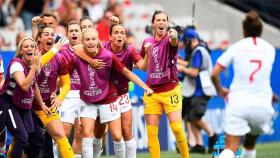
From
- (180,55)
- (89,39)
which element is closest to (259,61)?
(89,39)

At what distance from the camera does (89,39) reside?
46.6 ft

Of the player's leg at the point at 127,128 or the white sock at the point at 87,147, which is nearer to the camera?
the white sock at the point at 87,147

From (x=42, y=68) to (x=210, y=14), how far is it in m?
12.0

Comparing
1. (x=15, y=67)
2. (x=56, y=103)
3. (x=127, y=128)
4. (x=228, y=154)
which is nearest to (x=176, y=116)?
(x=127, y=128)

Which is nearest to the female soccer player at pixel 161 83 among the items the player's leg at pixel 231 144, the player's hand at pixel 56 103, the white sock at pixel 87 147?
the white sock at pixel 87 147

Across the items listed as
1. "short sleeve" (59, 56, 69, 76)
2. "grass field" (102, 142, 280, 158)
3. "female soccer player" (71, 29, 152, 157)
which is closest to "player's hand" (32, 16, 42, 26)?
"short sleeve" (59, 56, 69, 76)

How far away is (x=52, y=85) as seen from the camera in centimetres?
1465

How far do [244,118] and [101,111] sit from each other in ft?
9.16

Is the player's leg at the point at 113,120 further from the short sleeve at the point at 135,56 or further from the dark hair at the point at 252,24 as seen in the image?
the dark hair at the point at 252,24

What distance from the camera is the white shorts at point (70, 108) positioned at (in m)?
15.0

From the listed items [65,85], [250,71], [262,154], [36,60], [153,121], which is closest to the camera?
[250,71]

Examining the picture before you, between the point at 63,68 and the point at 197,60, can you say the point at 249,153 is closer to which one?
the point at 63,68

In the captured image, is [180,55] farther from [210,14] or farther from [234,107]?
[234,107]

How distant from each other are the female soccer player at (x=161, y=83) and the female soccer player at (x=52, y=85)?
1309mm
